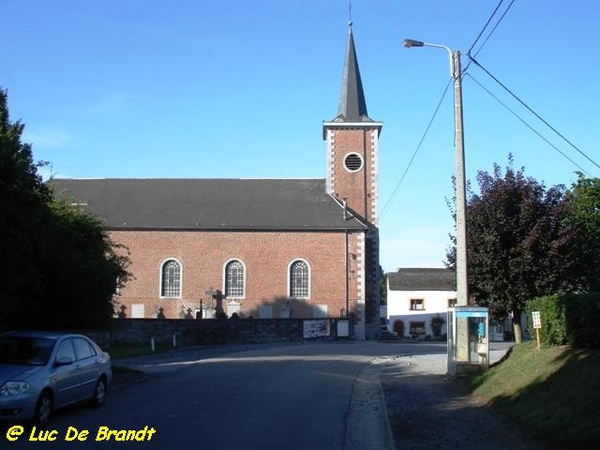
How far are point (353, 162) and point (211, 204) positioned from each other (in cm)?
1264

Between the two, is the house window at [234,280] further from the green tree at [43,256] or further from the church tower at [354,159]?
the green tree at [43,256]

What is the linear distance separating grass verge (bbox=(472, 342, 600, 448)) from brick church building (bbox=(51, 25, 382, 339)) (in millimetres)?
35857

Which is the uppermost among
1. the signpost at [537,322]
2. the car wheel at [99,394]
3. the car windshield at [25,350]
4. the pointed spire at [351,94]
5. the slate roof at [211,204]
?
the pointed spire at [351,94]

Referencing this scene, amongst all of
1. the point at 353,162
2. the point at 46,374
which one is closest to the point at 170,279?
the point at 353,162

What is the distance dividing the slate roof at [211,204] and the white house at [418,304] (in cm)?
2195

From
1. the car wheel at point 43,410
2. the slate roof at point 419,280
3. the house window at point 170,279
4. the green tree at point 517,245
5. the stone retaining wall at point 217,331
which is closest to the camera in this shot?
the car wheel at point 43,410

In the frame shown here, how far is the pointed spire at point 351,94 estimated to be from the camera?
5556 centimetres

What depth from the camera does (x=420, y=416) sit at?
11.8 m

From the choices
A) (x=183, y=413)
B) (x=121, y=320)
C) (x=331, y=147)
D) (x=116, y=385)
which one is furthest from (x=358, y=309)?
(x=183, y=413)

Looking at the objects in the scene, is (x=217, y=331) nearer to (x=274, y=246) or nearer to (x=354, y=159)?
(x=274, y=246)

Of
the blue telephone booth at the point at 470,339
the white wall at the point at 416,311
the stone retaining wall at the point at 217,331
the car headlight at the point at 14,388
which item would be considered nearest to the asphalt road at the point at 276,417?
the car headlight at the point at 14,388

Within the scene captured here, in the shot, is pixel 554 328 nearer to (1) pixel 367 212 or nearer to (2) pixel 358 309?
(2) pixel 358 309

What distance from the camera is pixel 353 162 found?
181ft

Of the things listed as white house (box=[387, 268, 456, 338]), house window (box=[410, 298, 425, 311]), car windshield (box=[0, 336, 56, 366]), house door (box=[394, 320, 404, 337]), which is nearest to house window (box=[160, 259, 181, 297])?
white house (box=[387, 268, 456, 338])
